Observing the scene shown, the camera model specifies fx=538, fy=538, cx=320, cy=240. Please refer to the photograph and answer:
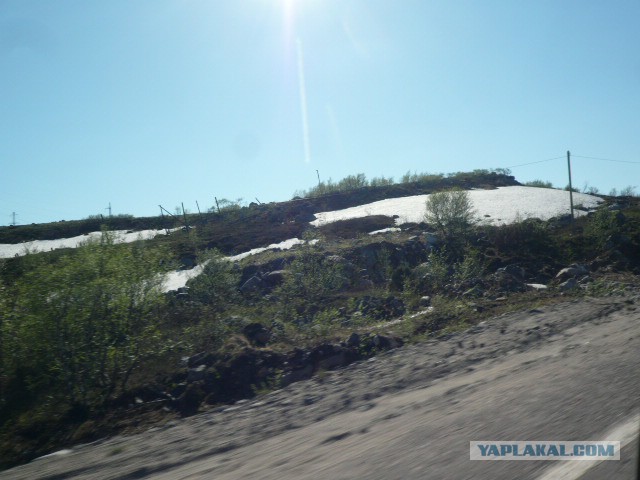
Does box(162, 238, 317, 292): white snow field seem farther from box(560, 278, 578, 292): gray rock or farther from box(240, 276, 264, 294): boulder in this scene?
box(560, 278, 578, 292): gray rock

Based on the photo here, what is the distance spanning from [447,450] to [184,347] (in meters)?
8.71

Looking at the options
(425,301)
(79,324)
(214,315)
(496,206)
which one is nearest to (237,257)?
A: (214,315)

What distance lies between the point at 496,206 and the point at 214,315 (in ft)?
78.6

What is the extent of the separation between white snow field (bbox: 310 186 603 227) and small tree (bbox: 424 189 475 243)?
15.4 feet

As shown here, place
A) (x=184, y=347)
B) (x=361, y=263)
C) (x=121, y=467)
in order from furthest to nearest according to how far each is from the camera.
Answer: (x=361, y=263) → (x=184, y=347) → (x=121, y=467)

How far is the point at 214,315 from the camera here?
15047mm

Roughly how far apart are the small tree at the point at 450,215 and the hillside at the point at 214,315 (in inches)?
55.3

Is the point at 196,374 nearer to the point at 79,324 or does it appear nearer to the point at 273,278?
the point at 79,324

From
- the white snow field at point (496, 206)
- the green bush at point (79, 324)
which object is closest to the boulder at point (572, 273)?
the white snow field at point (496, 206)

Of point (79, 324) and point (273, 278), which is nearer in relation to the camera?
point (79, 324)

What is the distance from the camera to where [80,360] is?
967 cm

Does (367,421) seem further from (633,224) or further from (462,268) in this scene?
(633,224)

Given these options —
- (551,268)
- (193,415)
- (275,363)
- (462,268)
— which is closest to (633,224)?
(551,268)

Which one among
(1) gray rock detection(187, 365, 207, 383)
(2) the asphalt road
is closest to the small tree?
(2) the asphalt road
